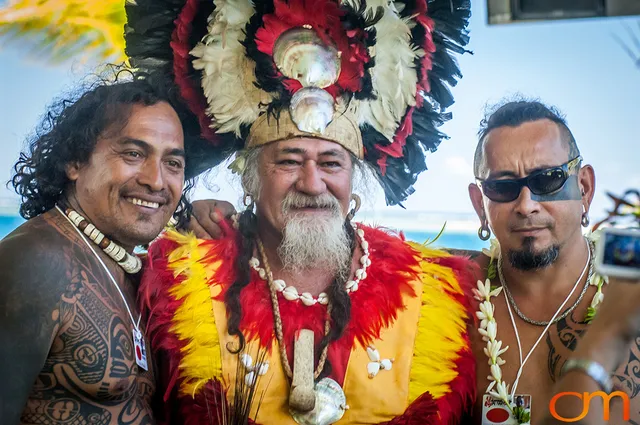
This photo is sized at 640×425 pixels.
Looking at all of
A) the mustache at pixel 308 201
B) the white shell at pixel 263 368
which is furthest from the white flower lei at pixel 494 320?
the white shell at pixel 263 368

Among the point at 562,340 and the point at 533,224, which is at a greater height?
the point at 533,224

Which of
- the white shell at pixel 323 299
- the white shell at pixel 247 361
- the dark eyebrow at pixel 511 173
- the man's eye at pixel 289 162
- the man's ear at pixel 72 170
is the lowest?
the white shell at pixel 247 361

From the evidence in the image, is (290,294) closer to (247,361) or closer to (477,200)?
(247,361)

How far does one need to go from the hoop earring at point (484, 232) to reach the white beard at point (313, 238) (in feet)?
1.77

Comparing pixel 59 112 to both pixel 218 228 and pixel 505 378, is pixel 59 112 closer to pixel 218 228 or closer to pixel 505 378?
pixel 218 228

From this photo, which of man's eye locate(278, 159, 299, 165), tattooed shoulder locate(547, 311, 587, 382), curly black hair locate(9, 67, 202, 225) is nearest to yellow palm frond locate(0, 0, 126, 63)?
curly black hair locate(9, 67, 202, 225)

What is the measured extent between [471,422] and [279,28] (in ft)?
5.60

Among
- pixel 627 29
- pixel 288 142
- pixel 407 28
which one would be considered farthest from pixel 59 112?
pixel 627 29

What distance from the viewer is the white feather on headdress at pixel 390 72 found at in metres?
3.15

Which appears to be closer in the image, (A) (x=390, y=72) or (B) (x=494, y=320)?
(B) (x=494, y=320)

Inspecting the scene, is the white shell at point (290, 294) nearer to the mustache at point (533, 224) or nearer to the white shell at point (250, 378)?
the white shell at point (250, 378)

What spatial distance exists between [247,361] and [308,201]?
67 centimetres

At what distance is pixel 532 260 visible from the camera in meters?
3.02

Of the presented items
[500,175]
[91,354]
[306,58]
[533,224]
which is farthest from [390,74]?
[91,354]
